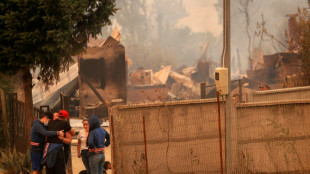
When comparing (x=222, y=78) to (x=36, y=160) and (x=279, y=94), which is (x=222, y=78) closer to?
(x=279, y=94)

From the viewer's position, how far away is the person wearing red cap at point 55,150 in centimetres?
794

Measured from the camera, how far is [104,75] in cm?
3253

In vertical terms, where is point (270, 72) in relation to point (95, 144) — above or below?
above

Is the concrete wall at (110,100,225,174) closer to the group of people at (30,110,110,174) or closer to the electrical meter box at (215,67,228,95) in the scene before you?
the group of people at (30,110,110,174)

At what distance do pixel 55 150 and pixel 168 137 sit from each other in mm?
2169

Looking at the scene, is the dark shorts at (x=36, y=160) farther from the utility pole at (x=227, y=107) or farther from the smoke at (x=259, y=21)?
the smoke at (x=259, y=21)

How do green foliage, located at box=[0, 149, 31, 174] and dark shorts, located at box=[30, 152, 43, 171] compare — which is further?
green foliage, located at box=[0, 149, 31, 174]

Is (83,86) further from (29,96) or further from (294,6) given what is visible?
(294,6)

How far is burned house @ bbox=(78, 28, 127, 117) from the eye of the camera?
31828mm

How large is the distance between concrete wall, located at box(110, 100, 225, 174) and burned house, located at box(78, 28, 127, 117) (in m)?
22.7

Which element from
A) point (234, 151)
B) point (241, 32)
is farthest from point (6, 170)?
point (241, 32)

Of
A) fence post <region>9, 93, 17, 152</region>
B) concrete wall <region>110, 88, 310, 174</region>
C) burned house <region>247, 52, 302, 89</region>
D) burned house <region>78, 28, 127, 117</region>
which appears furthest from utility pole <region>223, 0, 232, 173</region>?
burned house <region>247, 52, 302, 89</region>

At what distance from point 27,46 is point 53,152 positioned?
8.49ft

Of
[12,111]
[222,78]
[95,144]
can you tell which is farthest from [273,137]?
[12,111]
